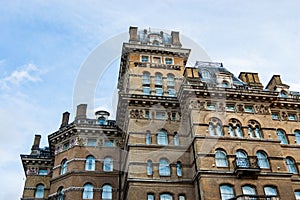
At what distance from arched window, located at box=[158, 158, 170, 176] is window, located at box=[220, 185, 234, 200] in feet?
16.0

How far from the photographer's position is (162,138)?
104 feet

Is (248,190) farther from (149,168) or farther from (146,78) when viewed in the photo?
(146,78)

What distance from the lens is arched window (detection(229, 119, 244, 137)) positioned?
99.1 ft

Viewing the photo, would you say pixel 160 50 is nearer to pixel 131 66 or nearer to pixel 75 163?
pixel 131 66

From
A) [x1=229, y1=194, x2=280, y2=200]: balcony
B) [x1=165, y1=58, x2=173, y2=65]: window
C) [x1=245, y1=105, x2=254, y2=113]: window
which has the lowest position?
[x1=229, y1=194, x2=280, y2=200]: balcony

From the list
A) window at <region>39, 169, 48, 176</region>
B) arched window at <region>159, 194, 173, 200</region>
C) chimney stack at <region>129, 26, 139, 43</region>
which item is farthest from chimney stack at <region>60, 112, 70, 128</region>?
arched window at <region>159, 194, 173, 200</region>

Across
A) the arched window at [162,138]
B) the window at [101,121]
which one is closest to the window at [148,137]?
the arched window at [162,138]

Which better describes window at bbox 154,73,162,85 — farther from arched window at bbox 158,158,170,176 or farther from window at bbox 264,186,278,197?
window at bbox 264,186,278,197

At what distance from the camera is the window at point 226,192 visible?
1039 inches

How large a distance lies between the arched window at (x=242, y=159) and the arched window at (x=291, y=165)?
497 centimetres

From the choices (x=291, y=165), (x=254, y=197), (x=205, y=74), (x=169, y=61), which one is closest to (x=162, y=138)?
(x=205, y=74)

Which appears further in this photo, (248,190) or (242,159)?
(242,159)

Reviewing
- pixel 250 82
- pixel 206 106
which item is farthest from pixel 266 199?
pixel 250 82

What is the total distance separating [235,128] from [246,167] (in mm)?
4246
